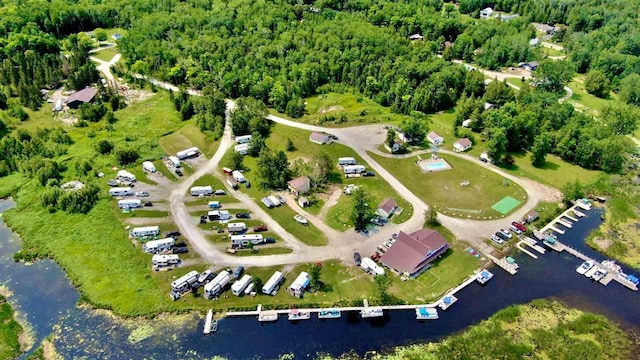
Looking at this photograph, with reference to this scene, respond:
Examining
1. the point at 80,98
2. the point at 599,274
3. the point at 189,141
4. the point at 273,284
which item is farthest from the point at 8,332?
the point at 599,274

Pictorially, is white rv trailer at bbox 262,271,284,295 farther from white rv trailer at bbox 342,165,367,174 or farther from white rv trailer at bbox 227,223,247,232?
white rv trailer at bbox 342,165,367,174

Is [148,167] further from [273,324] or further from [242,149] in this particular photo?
[273,324]

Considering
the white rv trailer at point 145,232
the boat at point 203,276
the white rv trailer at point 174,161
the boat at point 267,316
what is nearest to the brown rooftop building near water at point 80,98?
the white rv trailer at point 174,161

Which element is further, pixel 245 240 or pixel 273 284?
pixel 245 240

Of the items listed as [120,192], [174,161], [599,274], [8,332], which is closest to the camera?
[8,332]

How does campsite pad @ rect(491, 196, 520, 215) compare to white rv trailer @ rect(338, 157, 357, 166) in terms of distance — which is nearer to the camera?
campsite pad @ rect(491, 196, 520, 215)

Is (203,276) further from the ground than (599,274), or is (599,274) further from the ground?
(203,276)

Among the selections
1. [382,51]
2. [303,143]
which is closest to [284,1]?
[382,51]

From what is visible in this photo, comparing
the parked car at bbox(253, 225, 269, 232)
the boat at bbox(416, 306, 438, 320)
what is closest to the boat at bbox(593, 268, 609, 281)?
the boat at bbox(416, 306, 438, 320)
